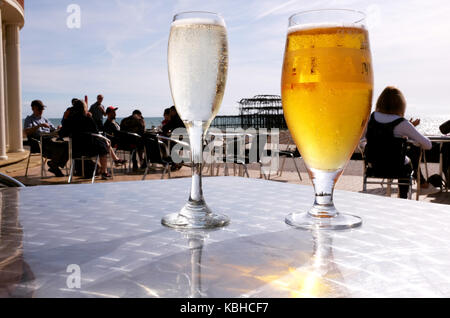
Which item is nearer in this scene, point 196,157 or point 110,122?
point 196,157

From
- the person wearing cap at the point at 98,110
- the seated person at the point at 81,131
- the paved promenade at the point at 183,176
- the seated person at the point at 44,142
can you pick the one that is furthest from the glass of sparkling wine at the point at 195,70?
the person wearing cap at the point at 98,110

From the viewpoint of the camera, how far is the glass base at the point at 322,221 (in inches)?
18.7

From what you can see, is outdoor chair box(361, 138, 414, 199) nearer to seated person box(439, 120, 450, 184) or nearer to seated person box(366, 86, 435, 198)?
seated person box(366, 86, 435, 198)

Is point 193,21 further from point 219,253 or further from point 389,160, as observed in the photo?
point 389,160

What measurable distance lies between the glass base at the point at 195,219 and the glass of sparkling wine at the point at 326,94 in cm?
8

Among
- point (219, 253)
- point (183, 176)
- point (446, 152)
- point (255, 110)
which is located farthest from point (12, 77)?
point (255, 110)

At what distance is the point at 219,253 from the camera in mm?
363

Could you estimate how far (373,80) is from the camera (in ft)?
1.74

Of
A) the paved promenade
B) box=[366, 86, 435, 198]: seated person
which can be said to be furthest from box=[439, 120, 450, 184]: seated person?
box=[366, 86, 435, 198]: seated person

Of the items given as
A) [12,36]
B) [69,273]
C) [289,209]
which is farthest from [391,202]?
[12,36]

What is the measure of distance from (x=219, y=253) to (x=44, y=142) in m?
8.00
